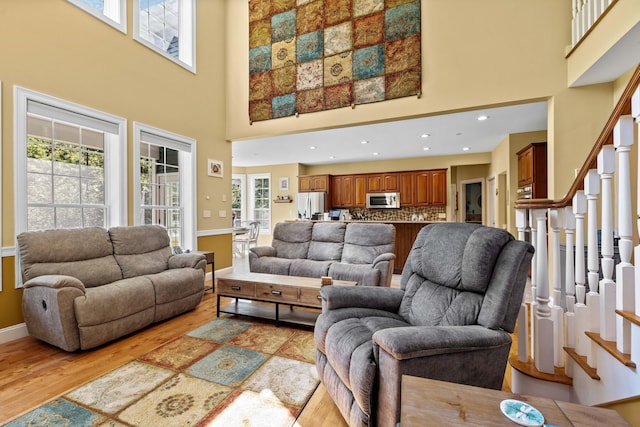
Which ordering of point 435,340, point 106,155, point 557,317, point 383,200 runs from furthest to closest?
point 383,200, point 106,155, point 557,317, point 435,340

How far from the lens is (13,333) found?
2.61 m

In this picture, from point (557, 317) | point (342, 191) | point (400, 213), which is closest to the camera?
point (557, 317)

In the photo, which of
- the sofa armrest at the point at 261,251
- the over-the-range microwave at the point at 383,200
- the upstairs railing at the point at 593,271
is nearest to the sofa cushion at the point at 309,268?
the sofa armrest at the point at 261,251

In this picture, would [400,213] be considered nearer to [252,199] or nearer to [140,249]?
[252,199]

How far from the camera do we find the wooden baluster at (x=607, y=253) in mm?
1268

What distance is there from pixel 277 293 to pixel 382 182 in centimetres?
586

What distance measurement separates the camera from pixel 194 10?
4.62m

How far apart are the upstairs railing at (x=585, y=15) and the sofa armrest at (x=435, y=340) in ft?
9.82

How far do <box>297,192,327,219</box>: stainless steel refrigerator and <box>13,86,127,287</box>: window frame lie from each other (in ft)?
16.9

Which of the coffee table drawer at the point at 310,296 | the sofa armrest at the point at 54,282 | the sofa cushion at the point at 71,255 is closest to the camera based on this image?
the sofa armrest at the point at 54,282

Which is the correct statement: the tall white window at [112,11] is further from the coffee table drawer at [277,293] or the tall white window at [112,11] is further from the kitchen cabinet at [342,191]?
the kitchen cabinet at [342,191]

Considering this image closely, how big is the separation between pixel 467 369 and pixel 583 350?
2.34ft

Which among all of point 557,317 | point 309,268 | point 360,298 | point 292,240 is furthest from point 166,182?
point 557,317

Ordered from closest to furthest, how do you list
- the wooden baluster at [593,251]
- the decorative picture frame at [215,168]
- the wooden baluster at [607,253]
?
the wooden baluster at [607,253] → the wooden baluster at [593,251] → the decorative picture frame at [215,168]
